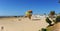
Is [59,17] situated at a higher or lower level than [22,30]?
higher

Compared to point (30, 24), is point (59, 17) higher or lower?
higher

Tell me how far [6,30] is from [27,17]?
2.37 metres

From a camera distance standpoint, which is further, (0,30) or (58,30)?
(0,30)

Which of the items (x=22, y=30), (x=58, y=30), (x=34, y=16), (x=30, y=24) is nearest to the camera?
(x=58, y=30)

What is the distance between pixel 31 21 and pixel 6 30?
2.63 m

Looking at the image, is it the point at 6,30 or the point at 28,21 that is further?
the point at 28,21

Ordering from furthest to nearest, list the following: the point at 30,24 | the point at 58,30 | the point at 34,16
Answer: the point at 34,16
the point at 30,24
the point at 58,30

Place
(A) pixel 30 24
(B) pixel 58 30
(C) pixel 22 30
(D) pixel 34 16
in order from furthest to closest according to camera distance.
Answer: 1. (D) pixel 34 16
2. (A) pixel 30 24
3. (C) pixel 22 30
4. (B) pixel 58 30

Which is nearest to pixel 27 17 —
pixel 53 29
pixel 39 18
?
pixel 39 18

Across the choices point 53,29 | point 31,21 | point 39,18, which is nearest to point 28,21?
point 31,21

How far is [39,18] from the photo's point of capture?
15.1 meters

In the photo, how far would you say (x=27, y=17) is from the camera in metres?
13.9

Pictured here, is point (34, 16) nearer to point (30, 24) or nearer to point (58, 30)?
point (30, 24)

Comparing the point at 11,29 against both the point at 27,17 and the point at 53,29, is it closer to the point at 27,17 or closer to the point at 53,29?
the point at 27,17
